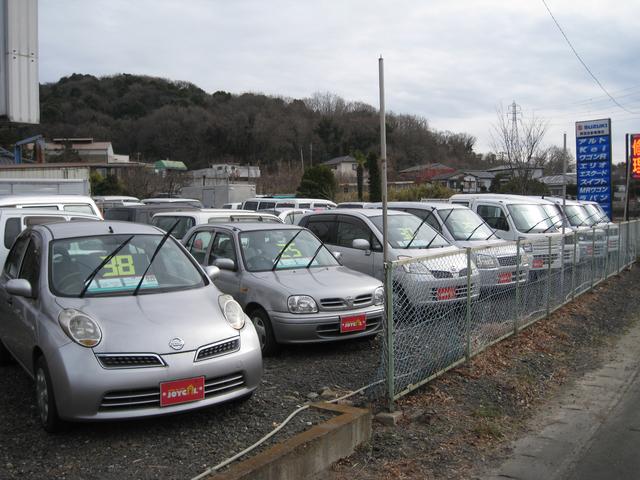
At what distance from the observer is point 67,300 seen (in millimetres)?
4965

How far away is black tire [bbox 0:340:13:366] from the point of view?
6406mm

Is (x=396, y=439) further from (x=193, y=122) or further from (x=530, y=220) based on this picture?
(x=193, y=122)

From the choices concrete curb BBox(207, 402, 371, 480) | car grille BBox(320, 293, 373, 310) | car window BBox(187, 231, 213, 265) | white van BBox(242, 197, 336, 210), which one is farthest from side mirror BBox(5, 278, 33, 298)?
white van BBox(242, 197, 336, 210)

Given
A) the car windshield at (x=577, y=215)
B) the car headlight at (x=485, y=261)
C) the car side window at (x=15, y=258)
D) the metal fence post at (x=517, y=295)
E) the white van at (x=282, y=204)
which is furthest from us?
the white van at (x=282, y=204)

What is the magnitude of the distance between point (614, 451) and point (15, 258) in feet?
19.4

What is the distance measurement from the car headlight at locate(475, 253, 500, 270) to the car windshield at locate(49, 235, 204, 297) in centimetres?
348

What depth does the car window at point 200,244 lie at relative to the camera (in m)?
→ 8.65

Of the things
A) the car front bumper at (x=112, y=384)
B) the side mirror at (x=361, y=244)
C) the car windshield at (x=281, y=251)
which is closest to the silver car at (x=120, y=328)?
the car front bumper at (x=112, y=384)

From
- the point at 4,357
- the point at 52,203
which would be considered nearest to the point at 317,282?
the point at 4,357

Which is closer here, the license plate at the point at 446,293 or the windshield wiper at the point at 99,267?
the windshield wiper at the point at 99,267

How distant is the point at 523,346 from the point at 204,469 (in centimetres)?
537

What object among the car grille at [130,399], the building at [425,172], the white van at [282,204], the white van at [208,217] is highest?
the building at [425,172]

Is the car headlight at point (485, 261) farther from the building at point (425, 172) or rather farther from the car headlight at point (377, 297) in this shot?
the building at point (425, 172)

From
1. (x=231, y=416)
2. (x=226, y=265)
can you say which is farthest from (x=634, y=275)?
(x=231, y=416)
